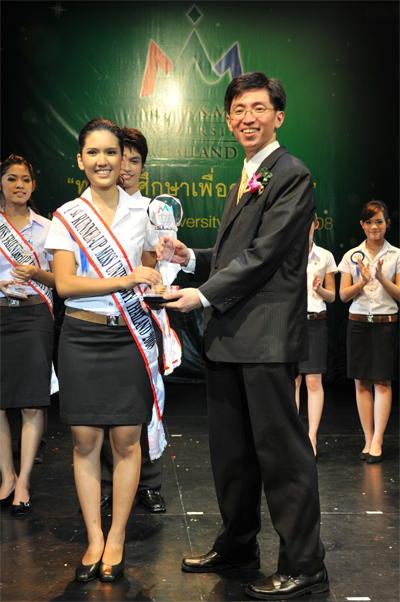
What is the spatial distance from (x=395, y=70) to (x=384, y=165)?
0.94 meters

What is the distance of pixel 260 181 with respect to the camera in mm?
1999

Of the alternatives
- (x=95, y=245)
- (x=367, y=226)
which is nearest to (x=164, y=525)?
(x=95, y=245)

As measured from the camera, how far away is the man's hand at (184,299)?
6.26 ft

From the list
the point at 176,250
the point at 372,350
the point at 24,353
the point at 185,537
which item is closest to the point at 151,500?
the point at 185,537

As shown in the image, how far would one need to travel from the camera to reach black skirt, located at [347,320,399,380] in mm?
3760

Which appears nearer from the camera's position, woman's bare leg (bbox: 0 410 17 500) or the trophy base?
the trophy base

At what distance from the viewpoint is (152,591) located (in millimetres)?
2043

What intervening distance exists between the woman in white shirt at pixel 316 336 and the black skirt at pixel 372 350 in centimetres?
21

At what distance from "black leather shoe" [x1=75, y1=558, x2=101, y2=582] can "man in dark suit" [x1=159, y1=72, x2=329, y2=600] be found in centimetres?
53

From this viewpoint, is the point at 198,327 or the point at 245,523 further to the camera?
the point at 198,327

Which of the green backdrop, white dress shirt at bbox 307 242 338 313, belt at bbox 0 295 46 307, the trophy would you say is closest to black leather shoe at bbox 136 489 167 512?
belt at bbox 0 295 46 307

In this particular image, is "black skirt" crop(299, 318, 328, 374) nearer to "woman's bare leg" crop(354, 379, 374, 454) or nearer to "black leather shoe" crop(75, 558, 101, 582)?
"woman's bare leg" crop(354, 379, 374, 454)

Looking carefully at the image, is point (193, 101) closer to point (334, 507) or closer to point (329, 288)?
point (329, 288)

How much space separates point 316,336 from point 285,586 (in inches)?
78.8
